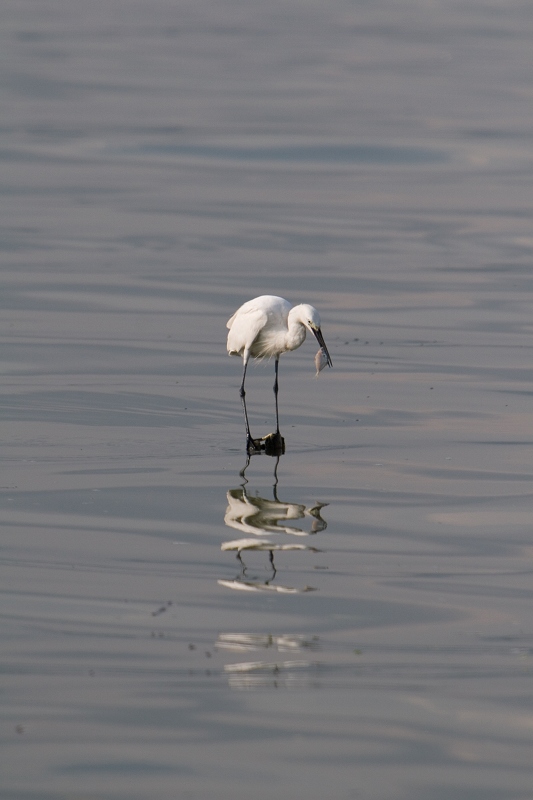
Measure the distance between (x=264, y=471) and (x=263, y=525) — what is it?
133 cm

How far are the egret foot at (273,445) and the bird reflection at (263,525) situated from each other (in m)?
0.67

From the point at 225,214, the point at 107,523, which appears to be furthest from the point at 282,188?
the point at 107,523

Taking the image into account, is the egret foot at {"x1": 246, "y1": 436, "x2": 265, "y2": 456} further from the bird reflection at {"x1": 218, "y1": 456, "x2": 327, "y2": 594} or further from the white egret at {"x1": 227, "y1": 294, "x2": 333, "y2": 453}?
the white egret at {"x1": 227, "y1": 294, "x2": 333, "y2": 453}

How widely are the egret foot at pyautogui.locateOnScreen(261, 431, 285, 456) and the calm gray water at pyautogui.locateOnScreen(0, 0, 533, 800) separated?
200 millimetres

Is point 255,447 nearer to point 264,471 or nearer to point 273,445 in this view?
point 273,445

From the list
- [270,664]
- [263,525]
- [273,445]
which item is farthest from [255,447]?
[270,664]

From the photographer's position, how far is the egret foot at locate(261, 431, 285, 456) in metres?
9.98

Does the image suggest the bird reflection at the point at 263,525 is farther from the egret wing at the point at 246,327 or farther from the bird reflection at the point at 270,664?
the egret wing at the point at 246,327

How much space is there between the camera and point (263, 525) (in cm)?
820

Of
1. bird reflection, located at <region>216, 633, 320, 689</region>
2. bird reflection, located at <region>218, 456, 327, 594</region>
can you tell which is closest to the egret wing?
bird reflection, located at <region>218, 456, 327, 594</region>

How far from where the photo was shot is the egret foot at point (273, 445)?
32.8 ft

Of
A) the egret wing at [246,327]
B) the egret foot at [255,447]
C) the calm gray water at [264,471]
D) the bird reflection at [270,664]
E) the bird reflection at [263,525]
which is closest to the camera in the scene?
the calm gray water at [264,471]


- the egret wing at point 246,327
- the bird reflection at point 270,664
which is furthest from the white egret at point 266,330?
the bird reflection at point 270,664

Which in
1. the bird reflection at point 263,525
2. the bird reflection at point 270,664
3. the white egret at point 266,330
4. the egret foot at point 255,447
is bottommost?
the bird reflection at point 270,664
